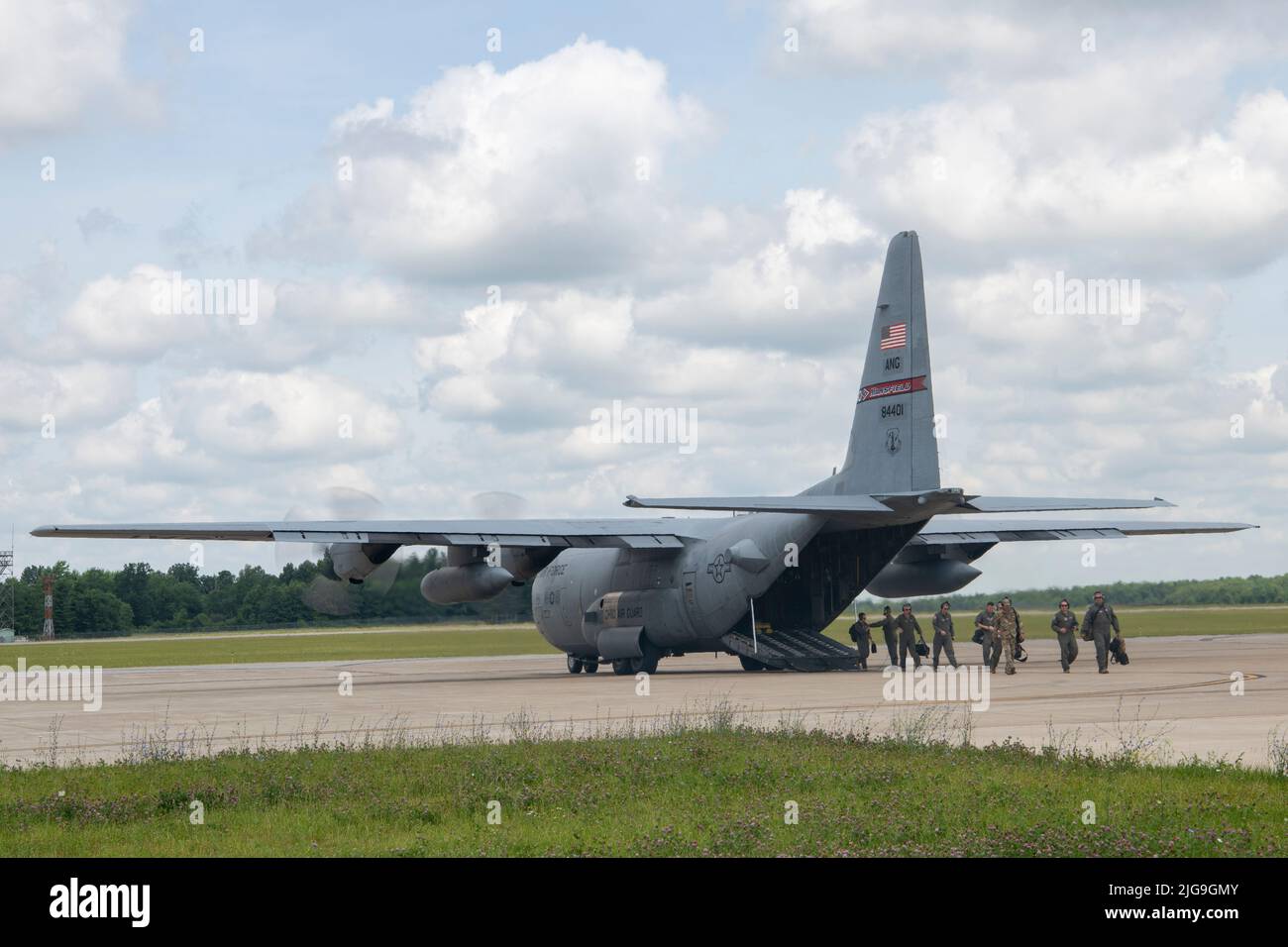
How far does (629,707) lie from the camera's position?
24.4 meters

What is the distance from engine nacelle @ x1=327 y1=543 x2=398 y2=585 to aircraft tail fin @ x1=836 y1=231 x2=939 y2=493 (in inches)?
422

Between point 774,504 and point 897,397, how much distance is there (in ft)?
12.1

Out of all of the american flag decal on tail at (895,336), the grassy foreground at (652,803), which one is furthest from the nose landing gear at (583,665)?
the grassy foreground at (652,803)

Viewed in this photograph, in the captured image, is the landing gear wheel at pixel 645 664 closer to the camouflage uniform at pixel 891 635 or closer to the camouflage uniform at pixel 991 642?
the camouflage uniform at pixel 891 635

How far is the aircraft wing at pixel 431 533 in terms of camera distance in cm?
3131

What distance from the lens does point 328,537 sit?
103 ft

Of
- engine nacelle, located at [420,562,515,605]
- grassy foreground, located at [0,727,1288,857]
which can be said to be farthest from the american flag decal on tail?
grassy foreground, located at [0,727,1288,857]

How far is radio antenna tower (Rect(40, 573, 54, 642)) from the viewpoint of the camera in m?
106

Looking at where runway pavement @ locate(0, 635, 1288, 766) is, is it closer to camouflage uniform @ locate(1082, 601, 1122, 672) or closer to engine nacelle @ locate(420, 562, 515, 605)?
camouflage uniform @ locate(1082, 601, 1122, 672)

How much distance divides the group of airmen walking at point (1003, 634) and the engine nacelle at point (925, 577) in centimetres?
202

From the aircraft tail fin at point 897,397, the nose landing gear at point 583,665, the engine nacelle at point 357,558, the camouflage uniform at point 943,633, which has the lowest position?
the nose landing gear at point 583,665
